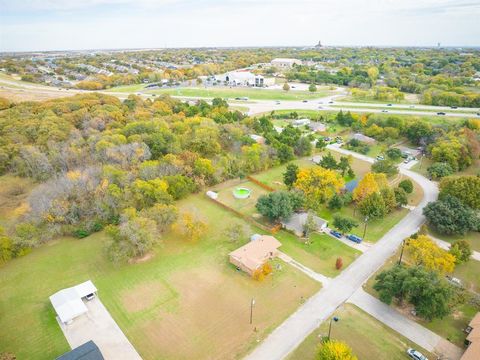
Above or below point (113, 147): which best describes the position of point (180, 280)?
below

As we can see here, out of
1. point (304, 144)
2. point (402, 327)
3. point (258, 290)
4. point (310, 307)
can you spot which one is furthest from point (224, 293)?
point (304, 144)

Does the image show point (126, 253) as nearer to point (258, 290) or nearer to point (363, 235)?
point (258, 290)

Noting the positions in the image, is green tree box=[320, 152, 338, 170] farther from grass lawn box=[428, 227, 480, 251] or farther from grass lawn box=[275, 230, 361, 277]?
grass lawn box=[428, 227, 480, 251]

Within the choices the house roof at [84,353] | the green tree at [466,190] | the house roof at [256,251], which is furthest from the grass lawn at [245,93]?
the house roof at [84,353]

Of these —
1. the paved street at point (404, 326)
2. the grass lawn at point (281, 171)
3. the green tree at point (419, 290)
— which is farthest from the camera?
the grass lawn at point (281, 171)

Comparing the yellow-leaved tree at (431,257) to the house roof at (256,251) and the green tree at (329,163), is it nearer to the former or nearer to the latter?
the house roof at (256,251)

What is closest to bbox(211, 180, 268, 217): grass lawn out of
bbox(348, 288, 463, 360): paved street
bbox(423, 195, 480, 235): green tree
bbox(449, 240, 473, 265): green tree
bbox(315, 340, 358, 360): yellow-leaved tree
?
bbox(348, 288, 463, 360): paved street
